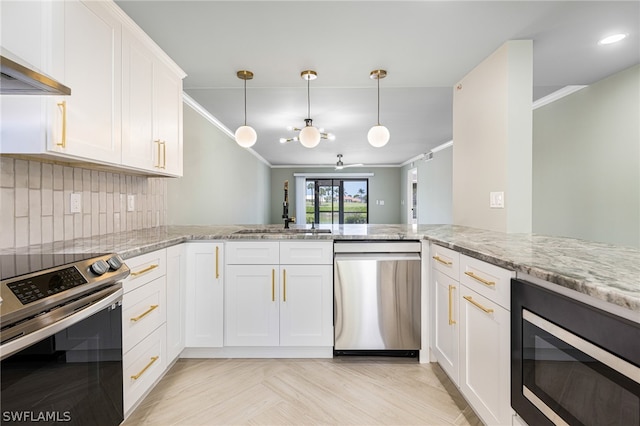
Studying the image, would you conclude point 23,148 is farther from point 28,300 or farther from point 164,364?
point 164,364

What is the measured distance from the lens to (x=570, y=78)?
2930 mm

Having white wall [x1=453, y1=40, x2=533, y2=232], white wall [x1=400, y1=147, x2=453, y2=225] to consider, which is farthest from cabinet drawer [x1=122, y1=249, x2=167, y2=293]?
white wall [x1=400, y1=147, x2=453, y2=225]

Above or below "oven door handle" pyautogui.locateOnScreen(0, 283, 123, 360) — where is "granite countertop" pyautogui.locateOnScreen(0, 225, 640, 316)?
above

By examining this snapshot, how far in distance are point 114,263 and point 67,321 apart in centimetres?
31

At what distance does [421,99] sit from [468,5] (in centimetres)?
199

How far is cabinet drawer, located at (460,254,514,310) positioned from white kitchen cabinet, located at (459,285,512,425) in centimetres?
3

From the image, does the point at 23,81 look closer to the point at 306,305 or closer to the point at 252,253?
the point at 252,253

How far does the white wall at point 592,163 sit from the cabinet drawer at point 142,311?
3927 mm

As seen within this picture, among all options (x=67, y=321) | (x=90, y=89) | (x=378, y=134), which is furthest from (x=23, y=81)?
(x=378, y=134)

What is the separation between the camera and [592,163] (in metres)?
3.13

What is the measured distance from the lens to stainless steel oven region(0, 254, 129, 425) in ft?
2.70

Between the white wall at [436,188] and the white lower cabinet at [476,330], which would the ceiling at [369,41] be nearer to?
the white lower cabinet at [476,330]

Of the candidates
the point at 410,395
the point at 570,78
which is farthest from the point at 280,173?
the point at 410,395

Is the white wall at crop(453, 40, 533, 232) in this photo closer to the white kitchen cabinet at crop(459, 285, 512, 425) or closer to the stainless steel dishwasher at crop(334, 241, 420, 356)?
the stainless steel dishwasher at crop(334, 241, 420, 356)
